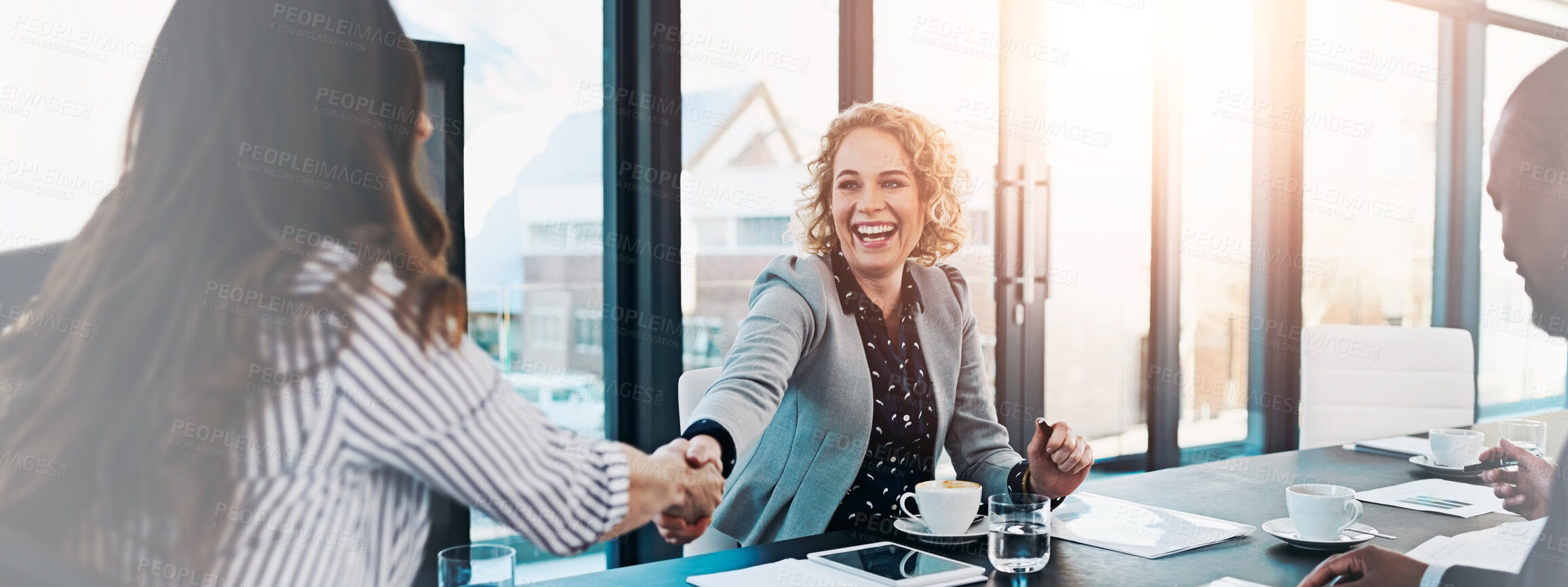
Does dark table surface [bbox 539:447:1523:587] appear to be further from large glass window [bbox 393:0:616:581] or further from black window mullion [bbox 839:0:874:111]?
black window mullion [bbox 839:0:874:111]

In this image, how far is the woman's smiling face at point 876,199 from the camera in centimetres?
229

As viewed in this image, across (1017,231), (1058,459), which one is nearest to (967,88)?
(1017,231)

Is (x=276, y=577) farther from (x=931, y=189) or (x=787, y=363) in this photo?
(x=931, y=189)

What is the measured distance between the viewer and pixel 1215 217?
4.27m

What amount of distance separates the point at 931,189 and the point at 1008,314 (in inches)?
50.4

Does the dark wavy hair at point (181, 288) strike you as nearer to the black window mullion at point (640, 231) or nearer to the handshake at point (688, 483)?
the handshake at point (688, 483)

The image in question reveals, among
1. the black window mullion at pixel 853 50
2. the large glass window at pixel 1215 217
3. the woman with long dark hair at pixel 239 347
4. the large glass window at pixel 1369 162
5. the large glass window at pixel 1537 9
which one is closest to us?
the woman with long dark hair at pixel 239 347

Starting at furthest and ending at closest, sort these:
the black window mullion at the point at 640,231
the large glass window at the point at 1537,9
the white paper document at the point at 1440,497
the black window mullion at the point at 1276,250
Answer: the large glass window at the point at 1537,9
the black window mullion at the point at 1276,250
the black window mullion at the point at 640,231
the white paper document at the point at 1440,497

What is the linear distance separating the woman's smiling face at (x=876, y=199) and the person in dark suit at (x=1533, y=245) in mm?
1185

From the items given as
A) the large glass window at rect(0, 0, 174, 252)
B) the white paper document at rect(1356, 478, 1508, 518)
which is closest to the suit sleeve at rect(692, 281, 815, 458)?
the white paper document at rect(1356, 478, 1508, 518)

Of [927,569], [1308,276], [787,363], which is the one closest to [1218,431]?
[1308,276]

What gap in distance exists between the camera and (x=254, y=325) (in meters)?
0.67

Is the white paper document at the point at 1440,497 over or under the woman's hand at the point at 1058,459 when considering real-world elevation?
under

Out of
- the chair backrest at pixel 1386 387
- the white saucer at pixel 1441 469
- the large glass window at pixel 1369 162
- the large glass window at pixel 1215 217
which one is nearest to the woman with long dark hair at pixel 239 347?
the white saucer at pixel 1441 469
